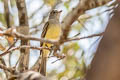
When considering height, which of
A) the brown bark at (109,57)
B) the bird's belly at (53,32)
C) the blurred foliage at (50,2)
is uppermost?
the brown bark at (109,57)

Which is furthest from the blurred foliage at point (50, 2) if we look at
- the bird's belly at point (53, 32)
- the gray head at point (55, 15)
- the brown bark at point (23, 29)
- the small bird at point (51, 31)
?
the brown bark at point (23, 29)

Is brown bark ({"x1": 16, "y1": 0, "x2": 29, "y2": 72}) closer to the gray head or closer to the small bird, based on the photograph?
the small bird

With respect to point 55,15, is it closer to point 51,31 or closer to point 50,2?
point 51,31

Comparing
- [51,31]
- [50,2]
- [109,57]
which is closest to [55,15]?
[51,31]

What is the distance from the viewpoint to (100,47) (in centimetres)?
86

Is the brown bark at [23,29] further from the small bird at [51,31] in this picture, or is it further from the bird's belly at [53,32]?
the bird's belly at [53,32]

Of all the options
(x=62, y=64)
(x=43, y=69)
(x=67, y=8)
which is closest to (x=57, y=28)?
(x=67, y=8)

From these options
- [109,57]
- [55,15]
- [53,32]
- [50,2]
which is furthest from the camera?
[50,2]

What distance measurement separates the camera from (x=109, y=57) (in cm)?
84

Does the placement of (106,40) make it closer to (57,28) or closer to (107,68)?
(107,68)

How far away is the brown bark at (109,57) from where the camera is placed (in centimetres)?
82

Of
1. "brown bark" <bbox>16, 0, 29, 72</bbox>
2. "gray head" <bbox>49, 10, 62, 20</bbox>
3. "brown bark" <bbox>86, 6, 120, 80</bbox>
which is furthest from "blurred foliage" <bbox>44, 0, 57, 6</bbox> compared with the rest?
"brown bark" <bbox>86, 6, 120, 80</bbox>

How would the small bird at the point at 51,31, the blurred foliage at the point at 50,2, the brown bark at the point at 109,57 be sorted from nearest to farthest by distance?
the brown bark at the point at 109,57
the small bird at the point at 51,31
the blurred foliage at the point at 50,2

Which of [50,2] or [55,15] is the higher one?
[50,2]
